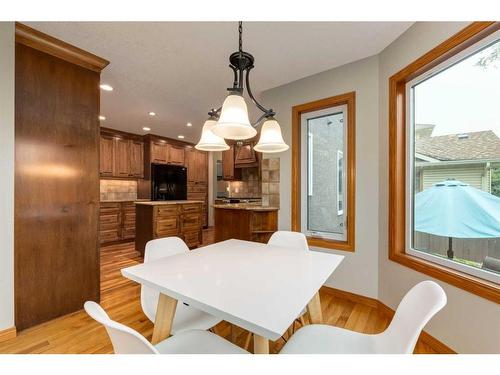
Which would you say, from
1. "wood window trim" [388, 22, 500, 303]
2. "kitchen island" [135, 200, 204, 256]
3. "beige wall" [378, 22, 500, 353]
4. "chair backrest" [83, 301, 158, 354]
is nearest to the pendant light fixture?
"chair backrest" [83, 301, 158, 354]

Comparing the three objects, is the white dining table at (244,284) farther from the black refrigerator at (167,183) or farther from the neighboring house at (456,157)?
the black refrigerator at (167,183)

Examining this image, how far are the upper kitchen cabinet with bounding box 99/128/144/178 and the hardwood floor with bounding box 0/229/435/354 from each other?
2905 mm

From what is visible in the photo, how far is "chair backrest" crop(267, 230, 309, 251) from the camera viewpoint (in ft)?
5.80

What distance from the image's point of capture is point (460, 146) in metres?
1.55

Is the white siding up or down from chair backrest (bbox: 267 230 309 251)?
up

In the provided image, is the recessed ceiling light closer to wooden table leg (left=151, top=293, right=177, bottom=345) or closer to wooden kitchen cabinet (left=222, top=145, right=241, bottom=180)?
wooden table leg (left=151, top=293, right=177, bottom=345)

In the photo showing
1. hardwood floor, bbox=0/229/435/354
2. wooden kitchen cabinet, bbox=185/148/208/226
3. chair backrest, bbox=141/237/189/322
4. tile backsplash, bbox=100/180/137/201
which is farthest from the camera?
wooden kitchen cabinet, bbox=185/148/208/226

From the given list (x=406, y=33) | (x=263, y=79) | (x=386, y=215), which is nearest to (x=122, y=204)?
(x=263, y=79)

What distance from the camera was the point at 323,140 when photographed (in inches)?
101

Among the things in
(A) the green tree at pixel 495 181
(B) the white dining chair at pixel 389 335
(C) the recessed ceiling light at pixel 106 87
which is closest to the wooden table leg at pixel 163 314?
(B) the white dining chair at pixel 389 335

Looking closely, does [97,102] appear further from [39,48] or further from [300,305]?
[300,305]

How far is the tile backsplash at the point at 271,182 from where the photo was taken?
2.73 meters

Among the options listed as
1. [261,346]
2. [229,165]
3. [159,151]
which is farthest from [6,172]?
[229,165]

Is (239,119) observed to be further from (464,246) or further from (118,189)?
(118,189)
